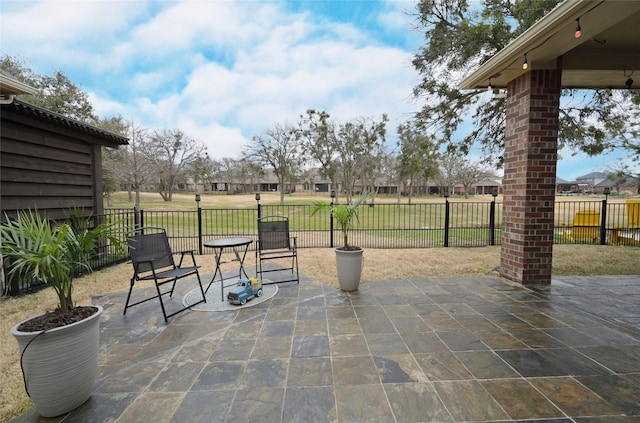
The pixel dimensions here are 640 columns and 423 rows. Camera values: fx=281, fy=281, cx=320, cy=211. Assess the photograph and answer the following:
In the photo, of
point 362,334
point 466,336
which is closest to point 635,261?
point 466,336

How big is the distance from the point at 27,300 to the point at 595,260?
930cm

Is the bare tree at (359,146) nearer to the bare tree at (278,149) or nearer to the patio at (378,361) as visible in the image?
the bare tree at (278,149)

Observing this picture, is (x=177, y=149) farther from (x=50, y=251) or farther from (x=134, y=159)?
(x=50, y=251)

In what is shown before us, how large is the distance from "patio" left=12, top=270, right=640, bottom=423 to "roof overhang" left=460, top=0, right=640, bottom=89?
294cm

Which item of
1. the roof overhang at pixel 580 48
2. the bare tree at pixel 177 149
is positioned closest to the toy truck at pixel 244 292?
the roof overhang at pixel 580 48

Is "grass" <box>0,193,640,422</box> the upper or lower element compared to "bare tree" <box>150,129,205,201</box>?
lower

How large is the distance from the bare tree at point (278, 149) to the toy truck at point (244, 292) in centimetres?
2281

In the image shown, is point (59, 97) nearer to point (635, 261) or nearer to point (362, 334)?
point (362, 334)

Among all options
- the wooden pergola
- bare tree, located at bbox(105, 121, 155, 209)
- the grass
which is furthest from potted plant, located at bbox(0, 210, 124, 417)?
bare tree, located at bbox(105, 121, 155, 209)

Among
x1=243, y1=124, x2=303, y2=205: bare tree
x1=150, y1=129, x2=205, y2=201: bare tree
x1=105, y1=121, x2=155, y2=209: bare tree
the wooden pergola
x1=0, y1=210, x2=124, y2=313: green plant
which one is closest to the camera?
x1=0, y1=210, x2=124, y2=313: green plant

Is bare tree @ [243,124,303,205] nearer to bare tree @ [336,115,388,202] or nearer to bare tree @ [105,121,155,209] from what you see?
bare tree @ [336,115,388,202]

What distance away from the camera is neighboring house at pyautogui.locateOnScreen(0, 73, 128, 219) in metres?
4.16

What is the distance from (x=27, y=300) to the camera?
3746 mm

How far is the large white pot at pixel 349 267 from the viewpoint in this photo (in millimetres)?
3730
